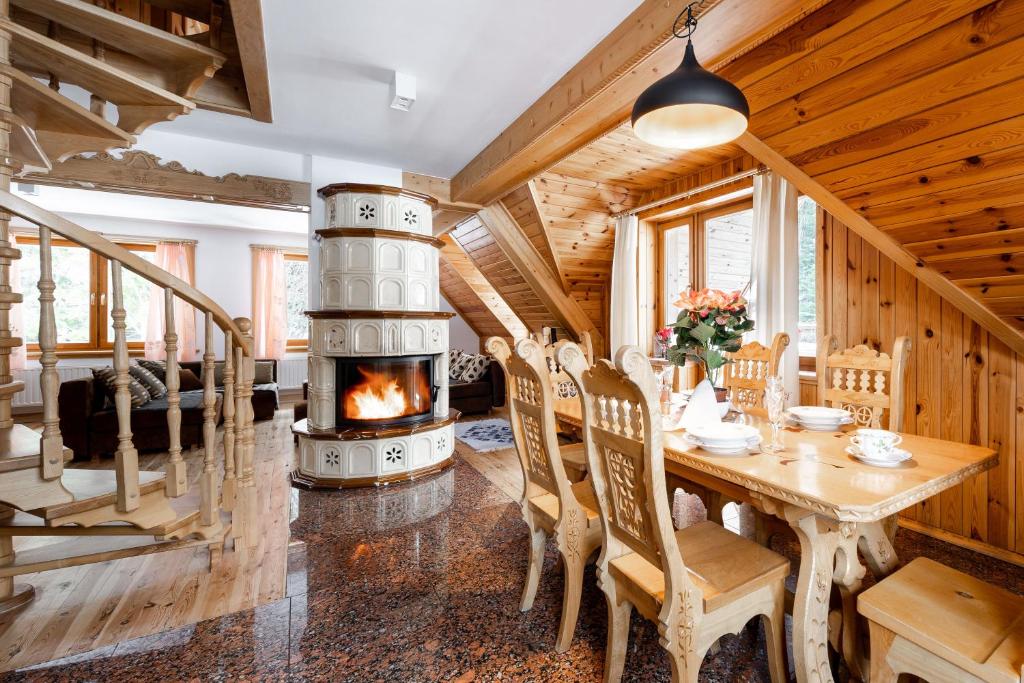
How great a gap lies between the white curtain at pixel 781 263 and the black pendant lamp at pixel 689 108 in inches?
63.8

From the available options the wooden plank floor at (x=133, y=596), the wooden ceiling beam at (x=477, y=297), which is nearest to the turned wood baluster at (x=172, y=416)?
the wooden plank floor at (x=133, y=596)

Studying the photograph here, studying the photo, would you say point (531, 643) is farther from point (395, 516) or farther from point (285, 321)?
point (285, 321)

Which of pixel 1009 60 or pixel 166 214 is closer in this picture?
pixel 1009 60

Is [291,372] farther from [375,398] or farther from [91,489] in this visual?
[91,489]

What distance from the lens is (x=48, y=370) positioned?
144cm

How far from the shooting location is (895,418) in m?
1.84

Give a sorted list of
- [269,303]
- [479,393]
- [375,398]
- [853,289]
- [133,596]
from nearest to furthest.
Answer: [133,596] < [853,289] < [375,398] < [479,393] < [269,303]

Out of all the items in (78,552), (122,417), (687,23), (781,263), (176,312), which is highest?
(687,23)

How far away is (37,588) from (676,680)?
2694mm

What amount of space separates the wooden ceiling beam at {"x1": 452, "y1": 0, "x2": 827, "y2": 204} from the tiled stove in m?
0.87

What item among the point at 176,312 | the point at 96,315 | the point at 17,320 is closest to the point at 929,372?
the point at 176,312

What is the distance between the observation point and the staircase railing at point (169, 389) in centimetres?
145

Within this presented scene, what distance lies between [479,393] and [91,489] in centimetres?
438

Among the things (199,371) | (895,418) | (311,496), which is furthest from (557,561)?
(199,371)
